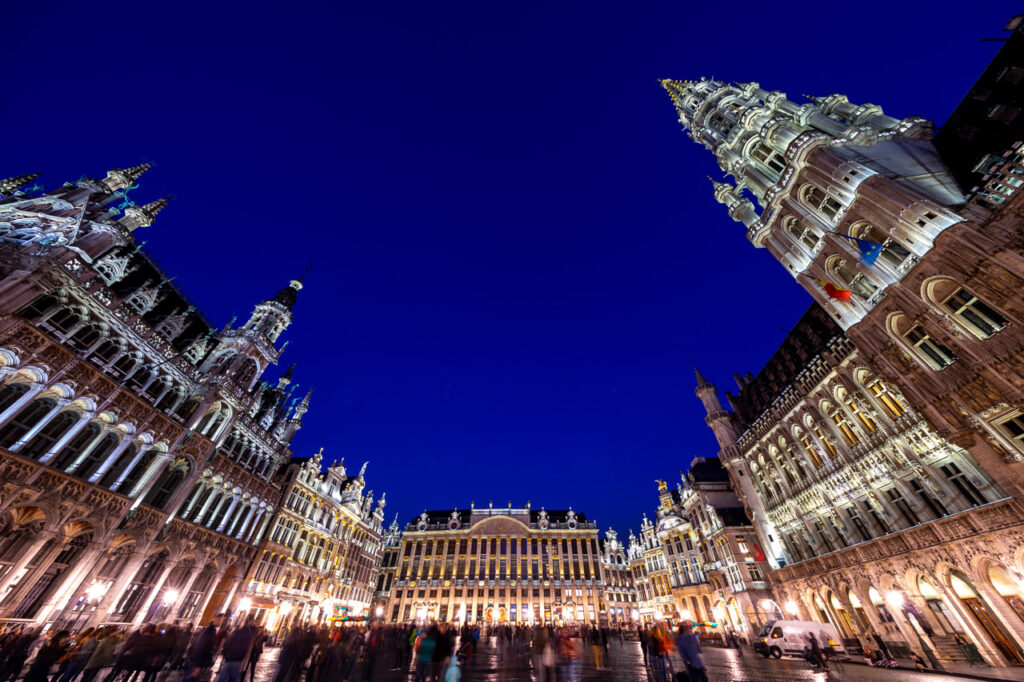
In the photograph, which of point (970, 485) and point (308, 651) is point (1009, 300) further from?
point (308, 651)

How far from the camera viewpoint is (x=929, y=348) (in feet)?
66.7

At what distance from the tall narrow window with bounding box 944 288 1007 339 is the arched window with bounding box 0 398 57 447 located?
46844 mm

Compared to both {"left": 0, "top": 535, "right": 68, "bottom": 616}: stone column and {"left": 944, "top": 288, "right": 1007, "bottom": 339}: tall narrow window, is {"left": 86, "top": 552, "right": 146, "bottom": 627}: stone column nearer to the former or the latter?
{"left": 0, "top": 535, "right": 68, "bottom": 616}: stone column

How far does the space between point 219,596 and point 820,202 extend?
2309 inches

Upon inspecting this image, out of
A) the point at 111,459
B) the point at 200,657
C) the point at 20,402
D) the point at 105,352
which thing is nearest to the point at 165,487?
the point at 111,459

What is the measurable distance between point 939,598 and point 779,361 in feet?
70.9

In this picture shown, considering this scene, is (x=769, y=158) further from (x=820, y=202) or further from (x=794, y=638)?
(x=794, y=638)

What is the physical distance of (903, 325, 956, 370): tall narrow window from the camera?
19.5m

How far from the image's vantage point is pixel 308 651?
1544cm

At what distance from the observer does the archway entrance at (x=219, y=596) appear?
3403 centimetres

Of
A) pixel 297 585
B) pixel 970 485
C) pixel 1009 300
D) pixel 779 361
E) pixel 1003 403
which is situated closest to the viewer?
pixel 1009 300

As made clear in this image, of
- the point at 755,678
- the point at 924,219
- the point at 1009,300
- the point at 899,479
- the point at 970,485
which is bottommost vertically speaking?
the point at 755,678

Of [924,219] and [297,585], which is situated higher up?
[924,219]

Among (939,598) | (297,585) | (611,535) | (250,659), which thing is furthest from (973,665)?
(611,535)
